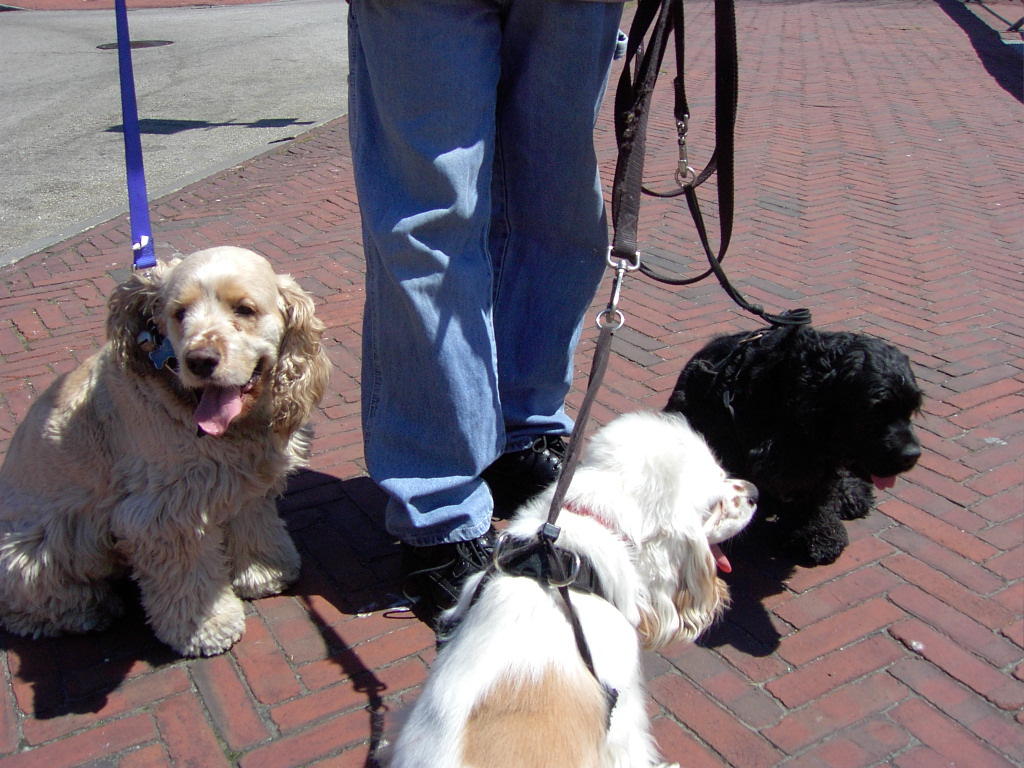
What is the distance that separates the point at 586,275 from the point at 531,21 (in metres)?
0.85

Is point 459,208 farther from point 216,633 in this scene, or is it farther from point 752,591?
point 752,591

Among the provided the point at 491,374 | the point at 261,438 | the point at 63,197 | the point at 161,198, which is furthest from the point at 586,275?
the point at 63,197

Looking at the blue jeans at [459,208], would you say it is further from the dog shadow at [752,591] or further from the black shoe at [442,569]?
the dog shadow at [752,591]

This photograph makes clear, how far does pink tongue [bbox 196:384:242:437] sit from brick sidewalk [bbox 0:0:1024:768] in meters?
0.75

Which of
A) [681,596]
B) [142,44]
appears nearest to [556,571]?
[681,596]

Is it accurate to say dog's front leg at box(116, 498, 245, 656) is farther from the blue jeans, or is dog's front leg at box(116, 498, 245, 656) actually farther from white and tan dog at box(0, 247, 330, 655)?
the blue jeans

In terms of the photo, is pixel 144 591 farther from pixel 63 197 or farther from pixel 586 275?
pixel 63 197

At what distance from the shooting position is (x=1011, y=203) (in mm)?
6984

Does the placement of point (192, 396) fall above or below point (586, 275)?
below

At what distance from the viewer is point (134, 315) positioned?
266cm

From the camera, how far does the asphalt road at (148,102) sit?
7367mm

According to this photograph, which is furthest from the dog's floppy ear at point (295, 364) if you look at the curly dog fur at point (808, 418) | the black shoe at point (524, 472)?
the curly dog fur at point (808, 418)

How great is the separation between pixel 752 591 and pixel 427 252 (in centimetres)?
160

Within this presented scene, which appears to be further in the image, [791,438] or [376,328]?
[791,438]
